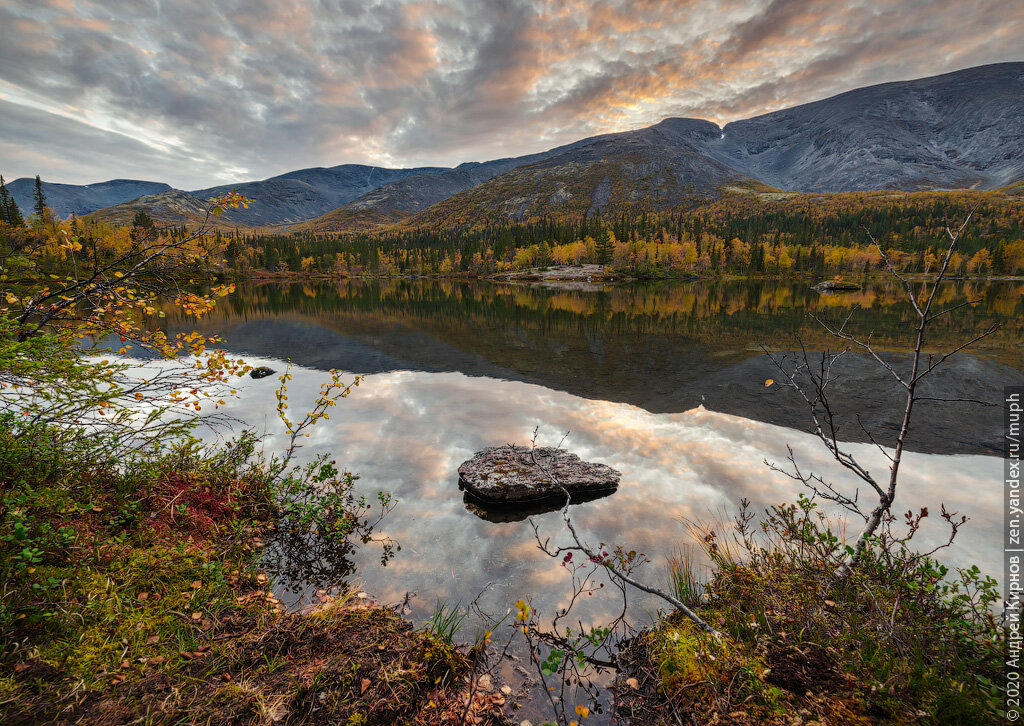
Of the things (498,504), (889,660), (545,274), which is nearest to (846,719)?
(889,660)

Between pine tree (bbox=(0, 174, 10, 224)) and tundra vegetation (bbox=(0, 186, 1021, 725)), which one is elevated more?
pine tree (bbox=(0, 174, 10, 224))

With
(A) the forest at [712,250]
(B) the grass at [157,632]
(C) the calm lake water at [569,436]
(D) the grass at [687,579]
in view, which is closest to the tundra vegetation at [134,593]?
(B) the grass at [157,632]

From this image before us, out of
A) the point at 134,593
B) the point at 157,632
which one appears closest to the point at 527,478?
the point at 157,632

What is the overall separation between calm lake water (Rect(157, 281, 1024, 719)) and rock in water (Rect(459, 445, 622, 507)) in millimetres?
517

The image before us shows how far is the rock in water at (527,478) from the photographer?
1123 centimetres

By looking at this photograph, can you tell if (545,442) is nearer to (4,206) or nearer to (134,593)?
(134,593)

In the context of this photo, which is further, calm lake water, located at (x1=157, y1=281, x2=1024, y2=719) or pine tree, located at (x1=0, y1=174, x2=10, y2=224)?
pine tree, located at (x1=0, y1=174, x2=10, y2=224)

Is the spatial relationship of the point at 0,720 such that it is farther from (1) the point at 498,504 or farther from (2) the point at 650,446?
(2) the point at 650,446

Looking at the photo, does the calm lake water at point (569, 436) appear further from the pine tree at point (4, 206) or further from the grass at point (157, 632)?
the pine tree at point (4, 206)

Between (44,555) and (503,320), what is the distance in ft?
142

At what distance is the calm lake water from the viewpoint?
8.81m

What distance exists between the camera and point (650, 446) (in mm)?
14859

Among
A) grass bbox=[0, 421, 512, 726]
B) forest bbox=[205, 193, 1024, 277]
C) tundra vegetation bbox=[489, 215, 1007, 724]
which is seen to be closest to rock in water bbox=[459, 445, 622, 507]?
tundra vegetation bbox=[489, 215, 1007, 724]

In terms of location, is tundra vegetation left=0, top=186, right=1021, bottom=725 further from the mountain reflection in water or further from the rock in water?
the rock in water
